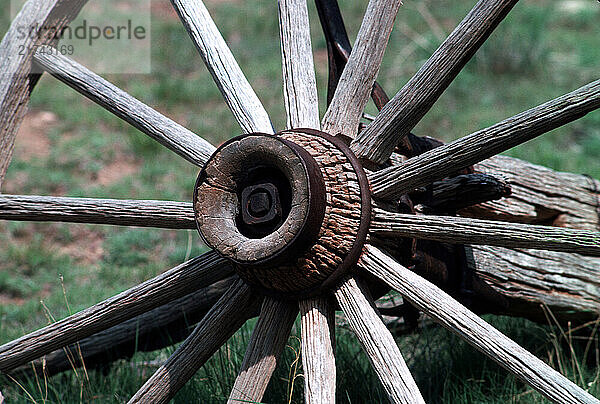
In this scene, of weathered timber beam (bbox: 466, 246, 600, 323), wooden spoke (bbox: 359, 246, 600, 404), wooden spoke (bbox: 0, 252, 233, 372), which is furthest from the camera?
weathered timber beam (bbox: 466, 246, 600, 323)

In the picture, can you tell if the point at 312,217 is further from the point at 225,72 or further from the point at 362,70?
the point at 225,72

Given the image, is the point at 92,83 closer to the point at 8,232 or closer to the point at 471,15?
the point at 471,15

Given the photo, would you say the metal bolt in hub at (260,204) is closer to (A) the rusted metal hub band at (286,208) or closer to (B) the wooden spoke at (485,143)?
(A) the rusted metal hub band at (286,208)

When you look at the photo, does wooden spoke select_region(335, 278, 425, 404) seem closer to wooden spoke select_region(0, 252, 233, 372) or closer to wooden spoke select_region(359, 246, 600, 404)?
wooden spoke select_region(359, 246, 600, 404)

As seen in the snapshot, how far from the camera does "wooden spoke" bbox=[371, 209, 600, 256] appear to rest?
133 centimetres

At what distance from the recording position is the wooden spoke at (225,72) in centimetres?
173

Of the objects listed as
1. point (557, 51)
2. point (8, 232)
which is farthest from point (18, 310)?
point (557, 51)

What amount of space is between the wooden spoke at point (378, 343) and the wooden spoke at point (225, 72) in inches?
19.8

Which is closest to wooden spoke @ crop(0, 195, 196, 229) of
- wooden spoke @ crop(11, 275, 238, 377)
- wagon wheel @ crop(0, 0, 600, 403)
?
wagon wheel @ crop(0, 0, 600, 403)

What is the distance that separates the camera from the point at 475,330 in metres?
1.41

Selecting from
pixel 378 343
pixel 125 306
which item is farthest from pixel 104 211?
pixel 378 343

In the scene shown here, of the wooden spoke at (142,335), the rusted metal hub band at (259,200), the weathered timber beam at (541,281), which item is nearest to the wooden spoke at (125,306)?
the rusted metal hub band at (259,200)

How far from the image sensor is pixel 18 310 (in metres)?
3.04

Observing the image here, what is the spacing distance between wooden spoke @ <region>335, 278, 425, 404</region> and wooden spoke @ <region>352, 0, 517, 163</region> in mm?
341
